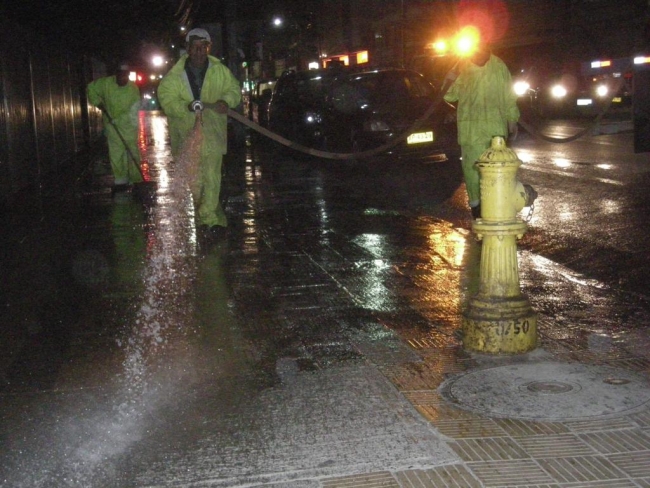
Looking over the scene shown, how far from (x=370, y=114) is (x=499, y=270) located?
36.7 ft

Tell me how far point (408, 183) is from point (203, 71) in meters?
5.54

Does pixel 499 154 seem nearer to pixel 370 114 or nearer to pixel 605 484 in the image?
pixel 605 484

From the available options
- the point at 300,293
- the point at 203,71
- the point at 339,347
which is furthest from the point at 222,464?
the point at 203,71

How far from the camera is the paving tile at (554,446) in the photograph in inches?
144

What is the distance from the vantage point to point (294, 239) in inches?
359

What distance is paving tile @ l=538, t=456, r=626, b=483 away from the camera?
11.3 feet

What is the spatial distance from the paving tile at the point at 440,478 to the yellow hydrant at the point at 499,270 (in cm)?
156

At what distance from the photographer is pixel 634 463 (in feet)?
11.6

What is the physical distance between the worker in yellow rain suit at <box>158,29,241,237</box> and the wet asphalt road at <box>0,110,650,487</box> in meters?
0.54

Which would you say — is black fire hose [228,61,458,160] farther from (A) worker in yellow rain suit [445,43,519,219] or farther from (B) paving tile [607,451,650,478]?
(B) paving tile [607,451,650,478]

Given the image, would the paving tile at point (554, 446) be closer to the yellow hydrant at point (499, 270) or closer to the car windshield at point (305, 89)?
the yellow hydrant at point (499, 270)

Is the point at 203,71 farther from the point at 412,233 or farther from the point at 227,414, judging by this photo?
the point at 227,414

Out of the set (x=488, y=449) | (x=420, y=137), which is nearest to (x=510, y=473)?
(x=488, y=449)

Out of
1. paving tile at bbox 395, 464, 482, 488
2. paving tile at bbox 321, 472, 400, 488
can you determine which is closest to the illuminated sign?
paving tile at bbox 395, 464, 482, 488
